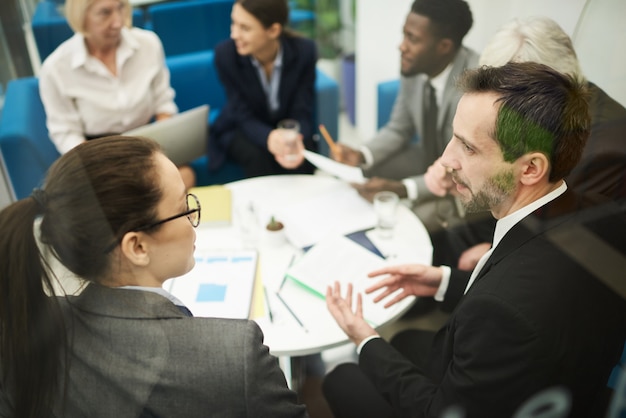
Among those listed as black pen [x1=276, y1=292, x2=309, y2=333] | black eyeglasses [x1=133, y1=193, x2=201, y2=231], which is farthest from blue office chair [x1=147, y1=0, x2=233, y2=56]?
black eyeglasses [x1=133, y1=193, x2=201, y2=231]

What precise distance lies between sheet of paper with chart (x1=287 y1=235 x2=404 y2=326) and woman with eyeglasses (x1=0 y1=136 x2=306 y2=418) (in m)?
0.57

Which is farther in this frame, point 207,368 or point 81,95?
point 81,95

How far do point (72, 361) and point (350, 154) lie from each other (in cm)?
158

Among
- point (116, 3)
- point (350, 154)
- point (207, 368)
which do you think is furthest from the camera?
point (350, 154)

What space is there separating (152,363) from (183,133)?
0.94m

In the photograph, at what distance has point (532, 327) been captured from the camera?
32.6 inches

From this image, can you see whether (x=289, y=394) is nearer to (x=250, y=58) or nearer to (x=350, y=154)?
(x=350, y=154)

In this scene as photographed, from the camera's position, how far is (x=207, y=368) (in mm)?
777

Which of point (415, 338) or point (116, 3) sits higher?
point (116, 3)

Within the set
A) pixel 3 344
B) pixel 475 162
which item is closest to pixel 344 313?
A: pixel 475 162

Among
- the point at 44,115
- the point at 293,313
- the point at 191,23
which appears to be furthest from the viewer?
the point at 191,23

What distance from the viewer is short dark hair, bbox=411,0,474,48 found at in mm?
1438

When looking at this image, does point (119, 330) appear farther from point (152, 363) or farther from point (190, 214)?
point (190, 214)

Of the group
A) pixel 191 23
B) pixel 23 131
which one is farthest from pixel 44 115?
pixel 191 23
